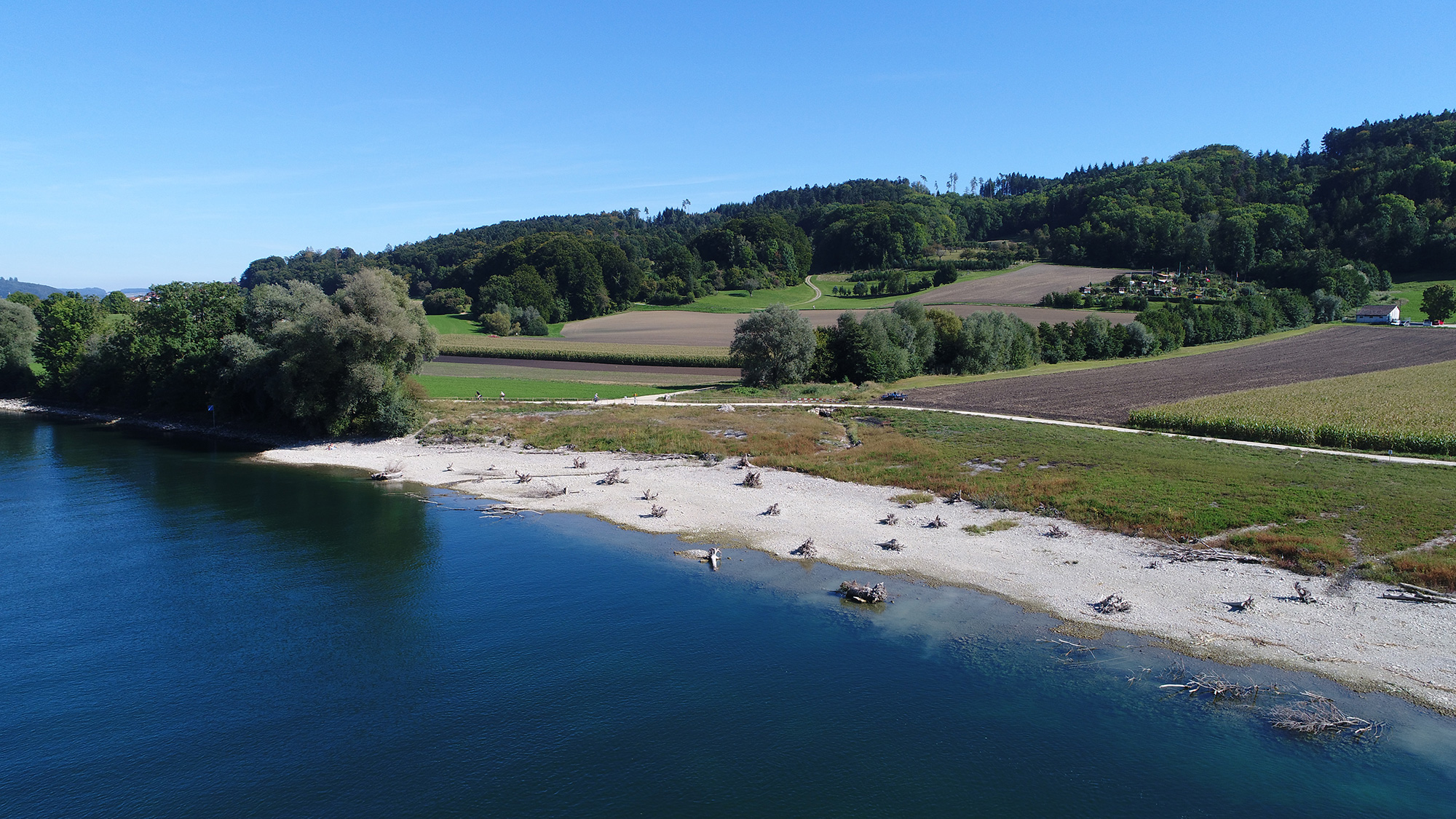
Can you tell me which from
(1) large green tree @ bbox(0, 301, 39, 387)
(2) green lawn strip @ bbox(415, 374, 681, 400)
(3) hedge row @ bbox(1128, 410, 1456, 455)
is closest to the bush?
(1) large green tree @ bbox(0, 301, 39, 387)

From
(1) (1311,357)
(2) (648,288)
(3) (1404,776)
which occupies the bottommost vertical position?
(3) (1404,776)

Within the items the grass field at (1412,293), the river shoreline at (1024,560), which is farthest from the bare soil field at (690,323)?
the river shoreline at (1024,560)

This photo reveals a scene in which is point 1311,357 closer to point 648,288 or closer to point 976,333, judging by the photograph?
point 976,333

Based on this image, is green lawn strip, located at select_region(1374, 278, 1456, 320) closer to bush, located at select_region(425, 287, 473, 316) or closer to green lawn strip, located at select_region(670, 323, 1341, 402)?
green lawn strip, located at select_region(670, 323, 1341, 402)

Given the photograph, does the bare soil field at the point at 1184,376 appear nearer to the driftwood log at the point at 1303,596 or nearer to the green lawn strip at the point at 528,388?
the green lawn strip at the point at 528,388

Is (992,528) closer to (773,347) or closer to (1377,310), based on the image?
(773,347)

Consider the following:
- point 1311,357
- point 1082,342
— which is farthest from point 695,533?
point 1311,357
